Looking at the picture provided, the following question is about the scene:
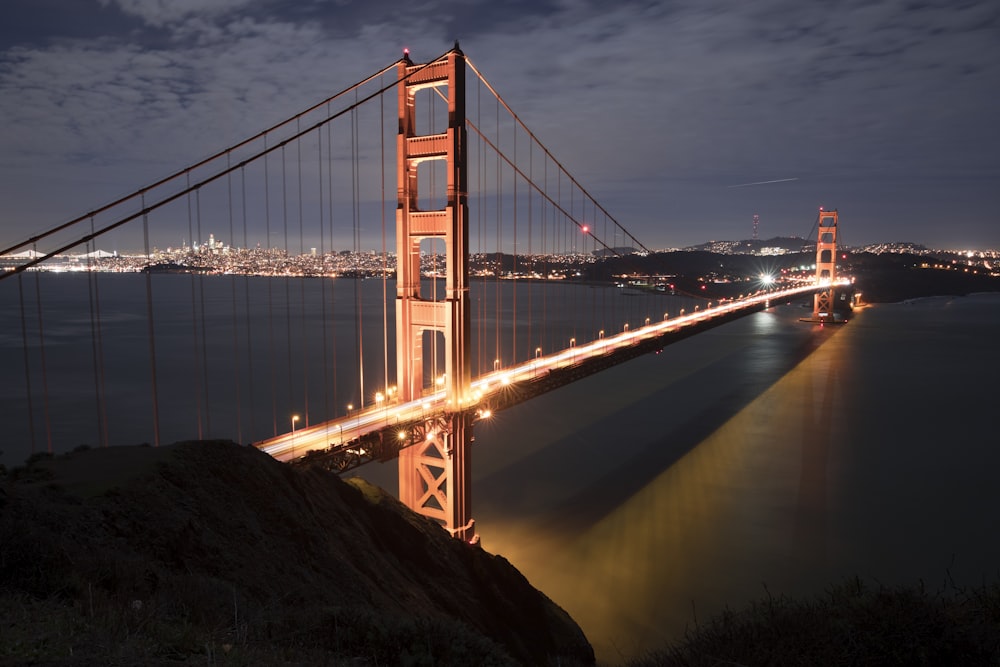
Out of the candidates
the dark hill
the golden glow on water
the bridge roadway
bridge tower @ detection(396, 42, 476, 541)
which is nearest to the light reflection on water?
the golden glow on water

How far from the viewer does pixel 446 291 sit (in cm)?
1494

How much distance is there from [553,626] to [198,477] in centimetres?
672

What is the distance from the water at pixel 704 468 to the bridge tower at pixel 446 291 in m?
2.18

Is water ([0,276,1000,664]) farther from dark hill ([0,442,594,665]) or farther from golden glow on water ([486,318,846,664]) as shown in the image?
dark hill ([0,442,594,665])

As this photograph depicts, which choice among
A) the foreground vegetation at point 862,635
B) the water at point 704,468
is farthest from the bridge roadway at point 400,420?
the foreground vegetation at point 862,635

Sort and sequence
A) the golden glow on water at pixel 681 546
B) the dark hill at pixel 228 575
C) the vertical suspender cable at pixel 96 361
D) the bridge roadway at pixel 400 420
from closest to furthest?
the dark hill at pixel 228 575
the vertical suspender cable at pixel 96 361
the bridge roadway at pixel 400 420
the golden glow on water at pixel 681 546

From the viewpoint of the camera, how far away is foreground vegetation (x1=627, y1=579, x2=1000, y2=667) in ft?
16.2

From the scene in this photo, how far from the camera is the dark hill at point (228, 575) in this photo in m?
4.29

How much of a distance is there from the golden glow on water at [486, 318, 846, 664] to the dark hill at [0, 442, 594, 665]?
6.51 feet

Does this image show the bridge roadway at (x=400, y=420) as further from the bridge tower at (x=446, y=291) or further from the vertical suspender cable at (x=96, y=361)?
the vertical suspender cable at (x=96, y=361)

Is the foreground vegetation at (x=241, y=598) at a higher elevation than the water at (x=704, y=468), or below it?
higher

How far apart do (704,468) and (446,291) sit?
12315mm

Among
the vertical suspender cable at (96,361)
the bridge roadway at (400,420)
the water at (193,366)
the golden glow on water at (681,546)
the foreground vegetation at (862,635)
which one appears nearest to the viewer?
the foreground vegetation at (862,635)

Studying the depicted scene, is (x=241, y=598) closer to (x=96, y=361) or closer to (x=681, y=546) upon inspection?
(x=681, y=546)
